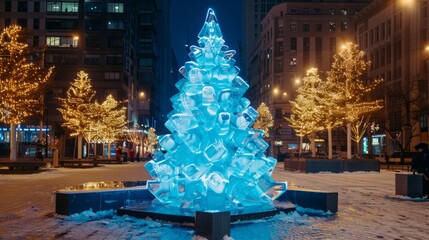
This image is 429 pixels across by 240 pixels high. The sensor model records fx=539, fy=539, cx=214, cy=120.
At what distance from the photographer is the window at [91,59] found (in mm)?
88000

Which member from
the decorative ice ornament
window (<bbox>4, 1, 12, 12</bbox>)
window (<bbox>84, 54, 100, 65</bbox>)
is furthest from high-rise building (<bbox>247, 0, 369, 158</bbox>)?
the decorative ice ornament

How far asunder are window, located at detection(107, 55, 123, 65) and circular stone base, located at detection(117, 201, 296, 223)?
78.2 metres

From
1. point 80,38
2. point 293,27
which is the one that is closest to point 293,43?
point 293,27

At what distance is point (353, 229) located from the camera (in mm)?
10516

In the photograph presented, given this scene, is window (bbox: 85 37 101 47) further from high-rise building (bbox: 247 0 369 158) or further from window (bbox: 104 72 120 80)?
high-rise building (bbox: 247 0 369 158)

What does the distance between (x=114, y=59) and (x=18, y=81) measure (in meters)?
56.8

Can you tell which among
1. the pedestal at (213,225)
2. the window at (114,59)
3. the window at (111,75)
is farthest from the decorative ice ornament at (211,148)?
the window at (114,59)

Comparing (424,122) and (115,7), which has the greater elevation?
(115,7)

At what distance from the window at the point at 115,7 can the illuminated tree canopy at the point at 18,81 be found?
57.2m

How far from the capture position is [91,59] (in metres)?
88.4

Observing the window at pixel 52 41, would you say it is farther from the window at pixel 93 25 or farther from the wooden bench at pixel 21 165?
the wooden bench at pixel 21 165

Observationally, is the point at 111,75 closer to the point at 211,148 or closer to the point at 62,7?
the point at 62,7

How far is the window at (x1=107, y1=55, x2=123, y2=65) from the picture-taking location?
3504 inches

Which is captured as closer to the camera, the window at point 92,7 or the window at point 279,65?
the window at point 92,7
